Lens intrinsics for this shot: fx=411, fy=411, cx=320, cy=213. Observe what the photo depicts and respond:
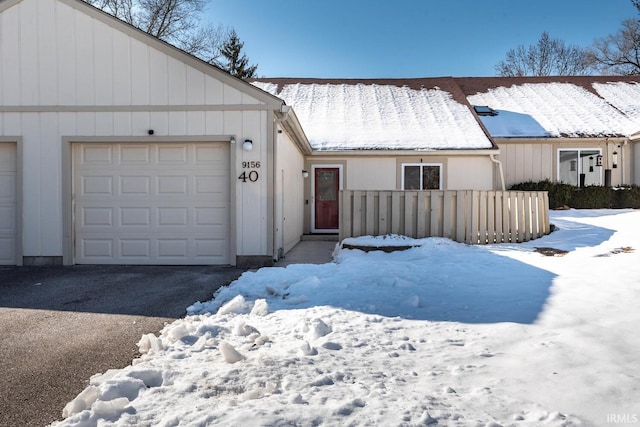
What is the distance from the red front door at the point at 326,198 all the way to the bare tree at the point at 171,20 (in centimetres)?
1386

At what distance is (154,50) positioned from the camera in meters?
7.01

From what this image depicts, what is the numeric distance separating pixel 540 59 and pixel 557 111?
13797 mm

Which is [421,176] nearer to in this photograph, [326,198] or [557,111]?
[326,198]

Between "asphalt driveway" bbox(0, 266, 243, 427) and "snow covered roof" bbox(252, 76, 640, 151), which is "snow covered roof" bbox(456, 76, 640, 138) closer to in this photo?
"snow covered roof" bbox(252, 76, 640, 151)

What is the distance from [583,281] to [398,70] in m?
15.9

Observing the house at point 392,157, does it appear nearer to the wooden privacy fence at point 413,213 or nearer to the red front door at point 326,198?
the red front door at point 326,198

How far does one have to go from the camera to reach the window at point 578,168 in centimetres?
1339

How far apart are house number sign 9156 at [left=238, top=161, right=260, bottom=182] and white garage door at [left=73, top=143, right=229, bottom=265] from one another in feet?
1.11

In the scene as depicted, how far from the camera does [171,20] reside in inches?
864

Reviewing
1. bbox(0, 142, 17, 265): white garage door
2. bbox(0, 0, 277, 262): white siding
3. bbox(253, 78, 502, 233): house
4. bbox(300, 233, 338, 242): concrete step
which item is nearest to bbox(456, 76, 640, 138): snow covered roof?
bbox(253, 78, 502, 233): house

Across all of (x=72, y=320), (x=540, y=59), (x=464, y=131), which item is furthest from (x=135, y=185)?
(x=540, y=59)

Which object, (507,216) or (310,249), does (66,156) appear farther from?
(507,216)

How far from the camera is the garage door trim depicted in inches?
276

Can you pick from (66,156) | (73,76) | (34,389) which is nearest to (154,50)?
(73,76)
